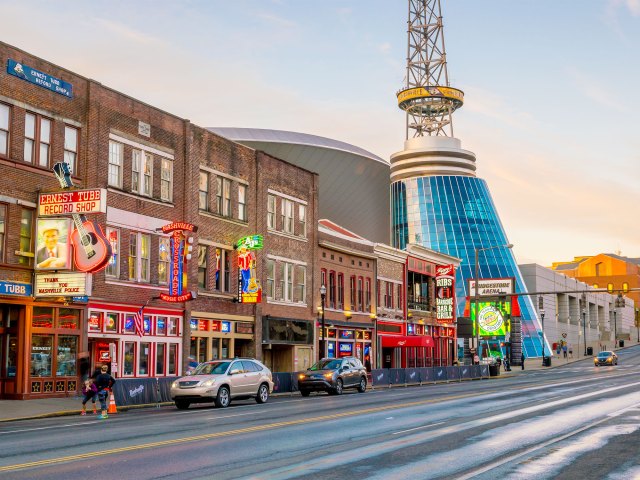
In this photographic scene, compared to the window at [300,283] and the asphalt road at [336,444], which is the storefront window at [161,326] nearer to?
the asphalt road at [336,444]

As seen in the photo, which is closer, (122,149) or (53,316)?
(53,316)

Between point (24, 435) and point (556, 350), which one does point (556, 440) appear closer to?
point (24, 435)

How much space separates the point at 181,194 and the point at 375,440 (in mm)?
25748

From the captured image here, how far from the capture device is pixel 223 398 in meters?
30.6

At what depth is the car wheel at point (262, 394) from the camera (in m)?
33.0

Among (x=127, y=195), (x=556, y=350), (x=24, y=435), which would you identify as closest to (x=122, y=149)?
(x=127, y=195)

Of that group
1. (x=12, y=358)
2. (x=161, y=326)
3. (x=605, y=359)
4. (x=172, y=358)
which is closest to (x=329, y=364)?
(x=172, y=358)

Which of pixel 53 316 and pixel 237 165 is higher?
pixel 237 165

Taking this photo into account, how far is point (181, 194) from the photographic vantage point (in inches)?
1656

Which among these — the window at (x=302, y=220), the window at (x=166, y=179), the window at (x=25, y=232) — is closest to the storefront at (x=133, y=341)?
the window at (x=25, y=232)

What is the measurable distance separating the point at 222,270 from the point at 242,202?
4.24 metres

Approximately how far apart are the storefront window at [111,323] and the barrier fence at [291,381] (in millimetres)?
3930

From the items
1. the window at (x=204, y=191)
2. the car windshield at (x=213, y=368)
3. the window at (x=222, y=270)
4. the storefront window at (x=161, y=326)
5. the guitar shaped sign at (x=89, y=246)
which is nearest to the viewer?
the car windshield at (x=213, y=368)

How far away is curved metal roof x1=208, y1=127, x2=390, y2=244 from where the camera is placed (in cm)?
9238
